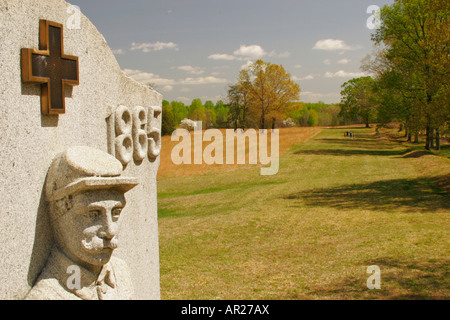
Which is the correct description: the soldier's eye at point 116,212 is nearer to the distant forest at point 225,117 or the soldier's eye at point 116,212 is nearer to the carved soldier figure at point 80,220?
the carved soldier figure at point 80,220

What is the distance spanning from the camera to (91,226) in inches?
134

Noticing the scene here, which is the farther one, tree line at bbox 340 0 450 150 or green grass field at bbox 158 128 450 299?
tree line at bbox 340 0 450 150

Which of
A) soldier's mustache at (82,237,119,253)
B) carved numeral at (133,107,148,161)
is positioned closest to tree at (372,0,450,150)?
carved numeral at (133,107,148,161)

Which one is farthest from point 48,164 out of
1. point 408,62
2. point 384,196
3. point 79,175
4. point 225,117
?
point 225,117

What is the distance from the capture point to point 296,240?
37.7 feet

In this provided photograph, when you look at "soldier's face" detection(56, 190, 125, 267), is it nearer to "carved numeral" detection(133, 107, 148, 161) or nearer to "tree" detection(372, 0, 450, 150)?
"carved numeral" detection(133, 107, 148, 161)

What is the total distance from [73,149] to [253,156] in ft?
99.5

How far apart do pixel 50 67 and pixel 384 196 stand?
1556cm

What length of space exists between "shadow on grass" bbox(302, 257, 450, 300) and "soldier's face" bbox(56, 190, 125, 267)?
5231 mm

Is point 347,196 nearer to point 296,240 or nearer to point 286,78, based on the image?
point 296,240

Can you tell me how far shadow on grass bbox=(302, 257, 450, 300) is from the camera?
7.43 metres

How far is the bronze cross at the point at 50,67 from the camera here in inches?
135

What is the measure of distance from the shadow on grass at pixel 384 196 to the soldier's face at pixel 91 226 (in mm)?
12928
